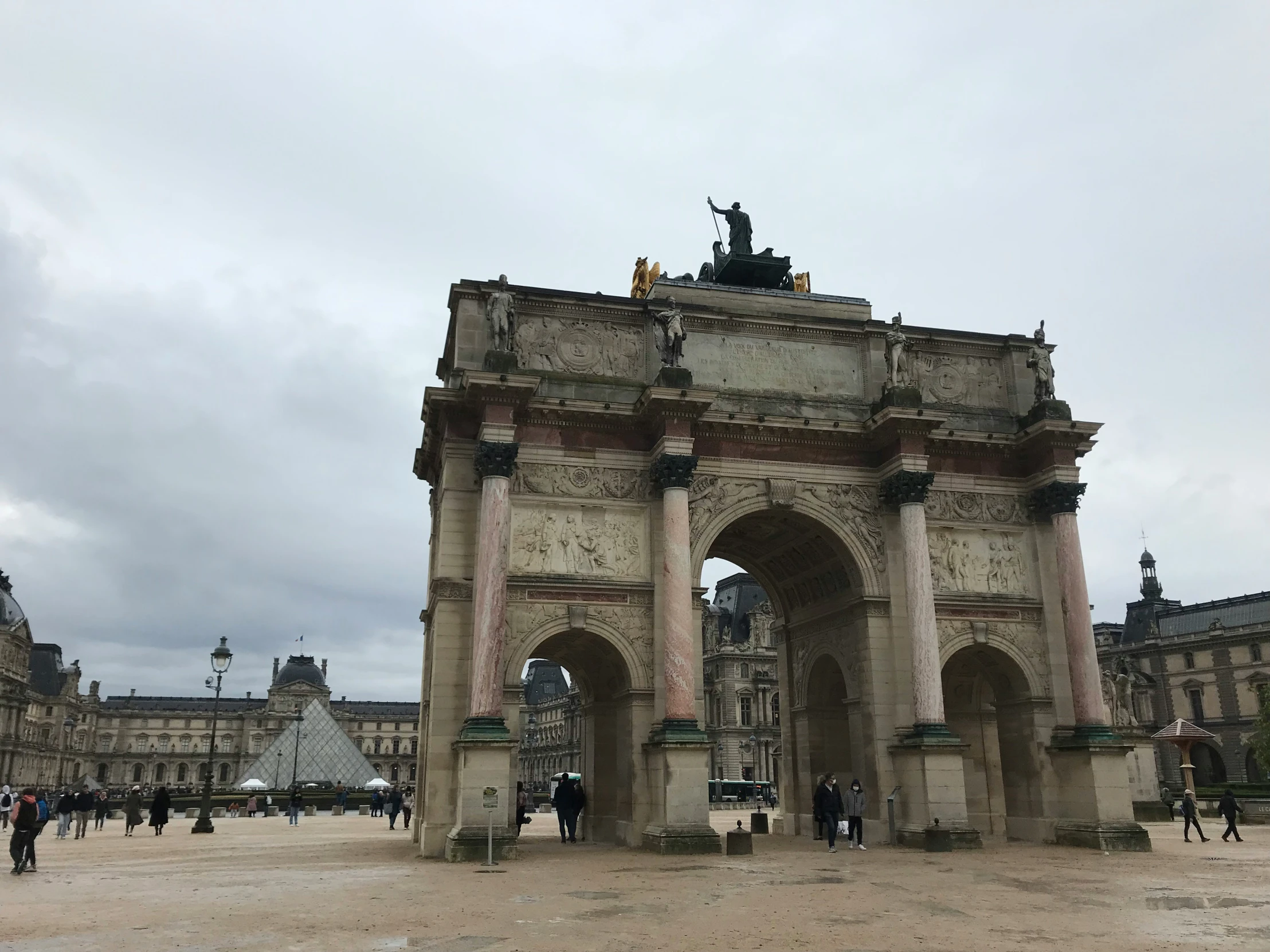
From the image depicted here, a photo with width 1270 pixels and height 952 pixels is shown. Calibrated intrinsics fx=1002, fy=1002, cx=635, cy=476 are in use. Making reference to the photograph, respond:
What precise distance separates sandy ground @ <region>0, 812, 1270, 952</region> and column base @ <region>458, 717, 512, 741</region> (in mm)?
2645

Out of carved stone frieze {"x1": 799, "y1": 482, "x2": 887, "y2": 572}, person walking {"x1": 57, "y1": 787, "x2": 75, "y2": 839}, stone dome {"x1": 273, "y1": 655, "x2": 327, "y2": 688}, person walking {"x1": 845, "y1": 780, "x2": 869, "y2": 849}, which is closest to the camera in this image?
person walking {"x1": 845, "y1": 780, "x2": 869, "y2": 849}

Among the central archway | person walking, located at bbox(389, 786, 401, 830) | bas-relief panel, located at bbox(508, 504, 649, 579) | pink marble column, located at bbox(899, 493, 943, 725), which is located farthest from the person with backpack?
pink marble column, located at bbox(899, 493, 943, 725)

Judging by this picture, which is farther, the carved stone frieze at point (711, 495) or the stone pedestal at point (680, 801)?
the carved stone frieze at point (711, 495)

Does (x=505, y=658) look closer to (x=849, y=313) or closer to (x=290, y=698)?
(x=849, y=313)

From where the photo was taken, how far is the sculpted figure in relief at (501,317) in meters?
25.3

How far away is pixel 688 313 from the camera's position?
27.8 meters

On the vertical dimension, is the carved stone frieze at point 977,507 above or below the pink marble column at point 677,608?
above

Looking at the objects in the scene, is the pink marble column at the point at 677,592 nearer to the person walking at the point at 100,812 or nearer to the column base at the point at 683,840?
the column base at the point at 683,840

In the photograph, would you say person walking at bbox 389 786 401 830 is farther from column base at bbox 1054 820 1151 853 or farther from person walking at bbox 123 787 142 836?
column base at bbox 1054 820 1151 853

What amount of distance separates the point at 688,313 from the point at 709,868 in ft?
48.6

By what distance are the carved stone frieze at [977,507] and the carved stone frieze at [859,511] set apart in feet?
5.18

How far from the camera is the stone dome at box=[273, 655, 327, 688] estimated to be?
161875 millimetres

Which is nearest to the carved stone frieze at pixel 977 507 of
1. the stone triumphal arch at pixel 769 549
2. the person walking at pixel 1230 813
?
the stone triumphal arch at pixel 769 549

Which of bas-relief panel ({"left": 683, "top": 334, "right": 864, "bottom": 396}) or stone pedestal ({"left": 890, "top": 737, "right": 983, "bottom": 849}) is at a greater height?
bas-relief panel ({"left": 683, "top": 334, "right": 864, "bottom": 396})
